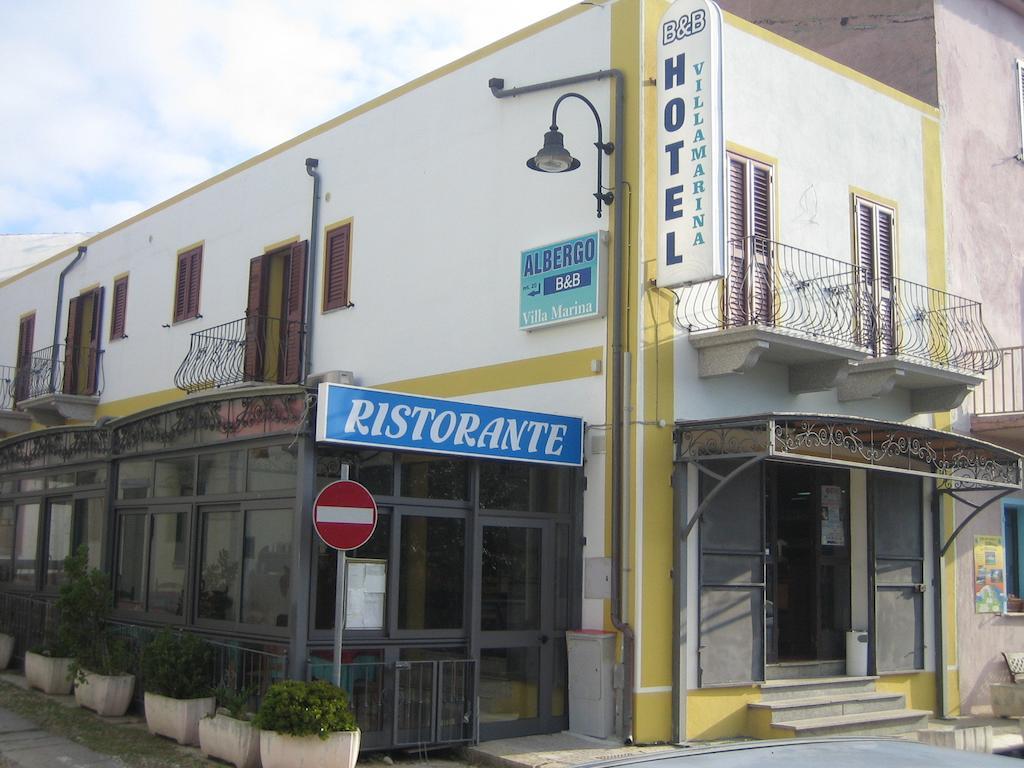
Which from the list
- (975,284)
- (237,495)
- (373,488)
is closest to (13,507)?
(237,495)

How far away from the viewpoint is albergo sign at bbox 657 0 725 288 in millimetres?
11203

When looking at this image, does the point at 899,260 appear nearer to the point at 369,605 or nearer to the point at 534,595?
the point at 534,595

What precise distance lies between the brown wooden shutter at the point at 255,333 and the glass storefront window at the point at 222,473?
15.4 feet

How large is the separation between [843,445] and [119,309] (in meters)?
15.1

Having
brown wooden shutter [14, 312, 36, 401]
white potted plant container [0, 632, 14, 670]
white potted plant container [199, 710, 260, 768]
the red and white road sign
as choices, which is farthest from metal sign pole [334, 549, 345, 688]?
brown wooden shutter [14, 312, 36, 401]

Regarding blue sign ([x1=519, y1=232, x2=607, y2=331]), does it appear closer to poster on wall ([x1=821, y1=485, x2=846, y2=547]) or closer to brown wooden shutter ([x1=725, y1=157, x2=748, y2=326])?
brown wooden shutter ([x1=725, y1=157, x2=748, y2=326])

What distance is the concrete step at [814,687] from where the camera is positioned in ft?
40.4

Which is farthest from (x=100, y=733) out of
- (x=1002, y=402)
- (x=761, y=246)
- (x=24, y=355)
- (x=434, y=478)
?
(x=24, y=355)

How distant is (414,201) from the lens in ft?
48.9

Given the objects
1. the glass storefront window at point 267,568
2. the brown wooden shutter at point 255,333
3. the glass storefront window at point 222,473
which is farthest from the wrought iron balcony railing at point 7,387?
the glass storefront window at point 267,568

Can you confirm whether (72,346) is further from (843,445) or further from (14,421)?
(843,445)

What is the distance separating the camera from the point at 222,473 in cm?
1220

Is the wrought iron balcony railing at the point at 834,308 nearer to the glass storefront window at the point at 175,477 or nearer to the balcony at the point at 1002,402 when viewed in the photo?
the balcony at the point at 1002,402

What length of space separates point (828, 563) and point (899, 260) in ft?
13.2
